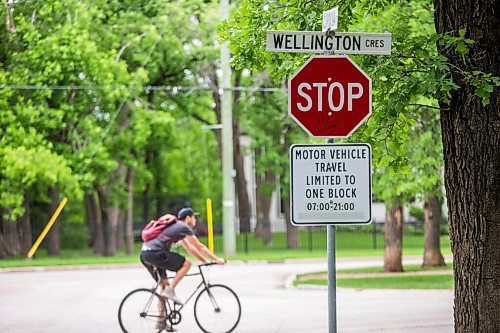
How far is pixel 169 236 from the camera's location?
1330cm

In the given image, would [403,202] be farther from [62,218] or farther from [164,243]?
[62,218]

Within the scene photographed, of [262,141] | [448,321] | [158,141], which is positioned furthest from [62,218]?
[448,321]

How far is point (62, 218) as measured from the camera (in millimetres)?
48625

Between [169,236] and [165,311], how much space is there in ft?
3.05

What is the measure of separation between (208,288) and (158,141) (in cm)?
3299

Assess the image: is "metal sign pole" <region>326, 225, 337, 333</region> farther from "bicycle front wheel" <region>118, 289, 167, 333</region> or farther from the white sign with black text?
"bicycle front wheel" <region>118, 289, 167, 333</region>

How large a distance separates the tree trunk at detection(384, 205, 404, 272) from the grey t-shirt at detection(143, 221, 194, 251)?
1367 cm

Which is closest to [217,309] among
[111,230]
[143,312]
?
[143,312]

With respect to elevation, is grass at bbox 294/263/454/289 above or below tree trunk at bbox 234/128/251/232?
below

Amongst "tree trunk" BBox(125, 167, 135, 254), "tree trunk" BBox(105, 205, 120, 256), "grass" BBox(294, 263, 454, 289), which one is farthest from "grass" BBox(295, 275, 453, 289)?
"tree trunk" BBox(125, 167, 135, 254)

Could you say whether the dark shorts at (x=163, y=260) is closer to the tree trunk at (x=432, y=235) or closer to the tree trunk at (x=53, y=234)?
the tree trunk at (x=432, y=235)

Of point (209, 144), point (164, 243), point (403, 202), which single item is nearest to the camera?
point (164, 243)

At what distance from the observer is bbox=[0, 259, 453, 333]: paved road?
1528 centimetres

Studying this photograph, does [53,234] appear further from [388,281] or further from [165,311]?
[165,311]
